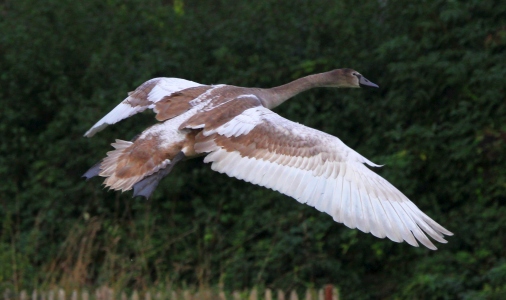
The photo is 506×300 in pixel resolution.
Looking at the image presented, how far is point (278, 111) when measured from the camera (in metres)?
10.1

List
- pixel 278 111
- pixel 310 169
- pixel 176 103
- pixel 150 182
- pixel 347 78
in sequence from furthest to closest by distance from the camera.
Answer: pixel 278 111 < pixel 347 78 < pixel 176 103 < pixel 150 182 < pixel 310 169

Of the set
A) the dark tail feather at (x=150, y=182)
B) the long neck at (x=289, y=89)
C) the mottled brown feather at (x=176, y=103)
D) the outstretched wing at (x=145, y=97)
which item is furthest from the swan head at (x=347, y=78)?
the dark tail feather at (x=150, y=182)

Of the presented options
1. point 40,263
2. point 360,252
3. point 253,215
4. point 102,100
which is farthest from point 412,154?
point 40,263

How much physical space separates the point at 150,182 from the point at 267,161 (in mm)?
719

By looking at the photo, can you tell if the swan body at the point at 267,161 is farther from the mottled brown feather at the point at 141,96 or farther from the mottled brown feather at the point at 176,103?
the mottled brown feather at the point at 141,96

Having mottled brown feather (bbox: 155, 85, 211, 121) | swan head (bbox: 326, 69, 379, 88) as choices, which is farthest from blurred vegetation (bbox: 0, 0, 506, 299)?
mottled brown feather (bbox: 155, 85, 211, 121)

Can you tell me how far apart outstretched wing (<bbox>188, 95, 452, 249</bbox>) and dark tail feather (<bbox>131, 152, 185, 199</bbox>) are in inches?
8.0

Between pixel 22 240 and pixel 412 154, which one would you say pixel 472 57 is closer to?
pixel 412 154

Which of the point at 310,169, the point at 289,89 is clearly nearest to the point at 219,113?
the point at 310,169

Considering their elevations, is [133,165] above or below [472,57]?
above

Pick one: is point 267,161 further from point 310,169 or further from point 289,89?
point 289,89

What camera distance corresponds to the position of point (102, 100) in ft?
34.1

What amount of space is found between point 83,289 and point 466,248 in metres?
3.35

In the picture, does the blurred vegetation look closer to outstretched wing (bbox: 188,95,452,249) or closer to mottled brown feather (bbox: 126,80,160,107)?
mottled brown feather (bbox: 126,80,160,107)
